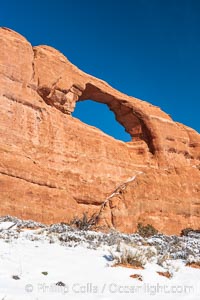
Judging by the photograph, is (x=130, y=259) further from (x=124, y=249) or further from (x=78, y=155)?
(x=78, y=155)

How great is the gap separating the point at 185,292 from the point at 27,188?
15.0 metres

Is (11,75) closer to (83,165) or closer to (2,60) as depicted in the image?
(2,60)

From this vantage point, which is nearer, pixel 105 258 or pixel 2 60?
pixel 105 258

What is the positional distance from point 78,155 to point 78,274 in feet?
59.4

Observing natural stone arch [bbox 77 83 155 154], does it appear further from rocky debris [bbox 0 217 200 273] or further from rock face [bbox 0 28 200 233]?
rocky debris [bbox 0 217 200 273]

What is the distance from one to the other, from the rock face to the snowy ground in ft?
35.2

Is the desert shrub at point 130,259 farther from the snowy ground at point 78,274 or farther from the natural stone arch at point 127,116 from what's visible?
the natural stone arch at point 127,116

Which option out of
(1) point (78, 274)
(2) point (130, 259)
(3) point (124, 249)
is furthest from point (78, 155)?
(1) point (78, 274)

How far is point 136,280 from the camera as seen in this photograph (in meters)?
7.32

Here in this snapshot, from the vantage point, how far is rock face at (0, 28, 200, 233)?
21391mm

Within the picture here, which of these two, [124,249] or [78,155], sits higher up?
[78,155]

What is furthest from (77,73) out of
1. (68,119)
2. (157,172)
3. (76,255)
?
(76,255)

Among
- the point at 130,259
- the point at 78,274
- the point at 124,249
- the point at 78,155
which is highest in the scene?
the point at 78,155

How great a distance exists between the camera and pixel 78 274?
7.25 meters
